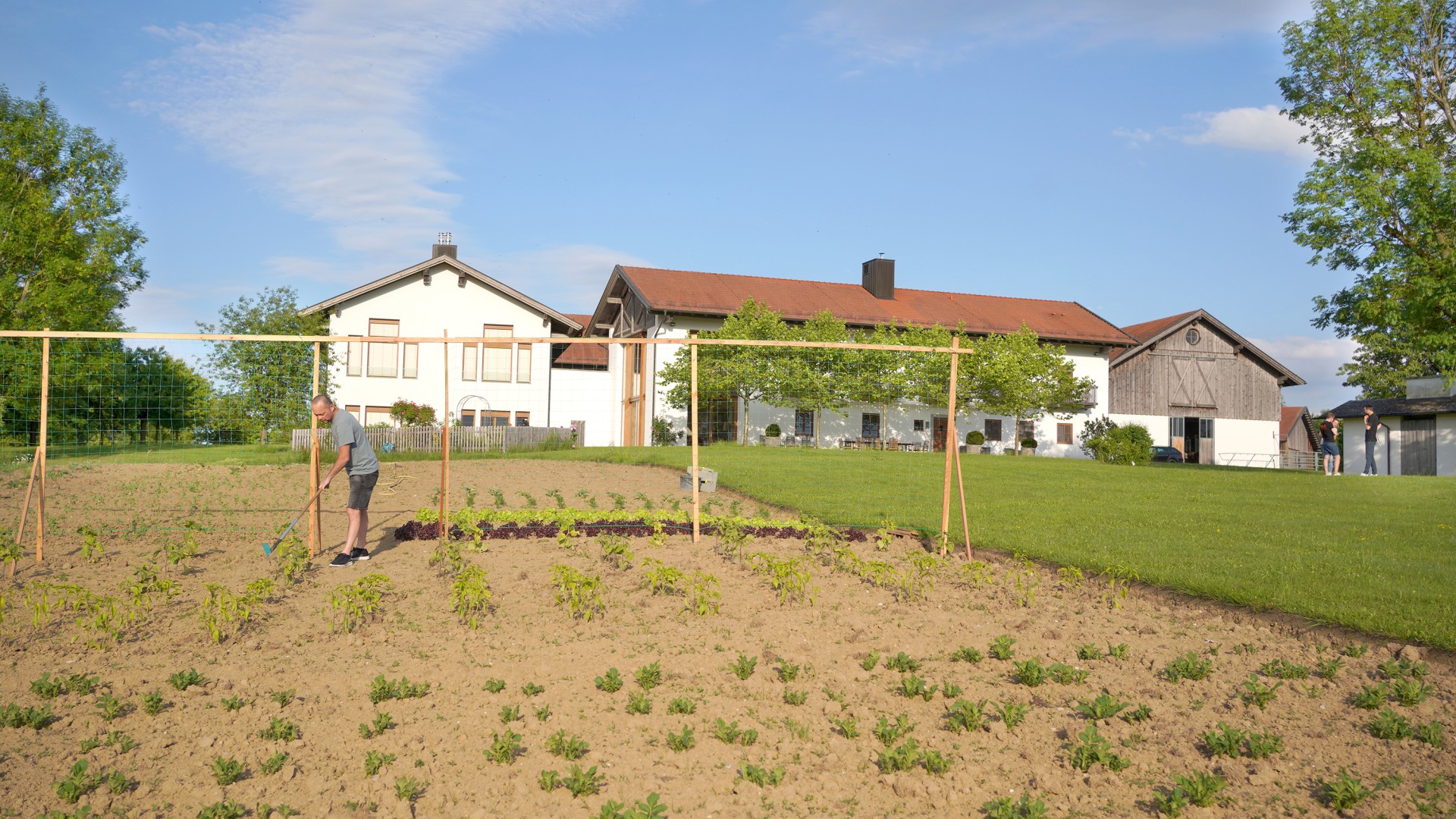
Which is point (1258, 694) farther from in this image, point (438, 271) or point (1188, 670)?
point (438, 271)

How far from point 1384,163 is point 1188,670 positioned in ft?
83.2

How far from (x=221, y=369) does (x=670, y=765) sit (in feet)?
45.9

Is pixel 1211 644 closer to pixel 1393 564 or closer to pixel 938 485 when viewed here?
pixel 1393 564

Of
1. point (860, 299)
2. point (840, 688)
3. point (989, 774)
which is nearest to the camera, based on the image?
point (989, 774)

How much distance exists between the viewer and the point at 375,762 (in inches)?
167

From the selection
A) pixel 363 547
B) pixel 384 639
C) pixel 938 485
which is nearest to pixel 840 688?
pixel 384 639

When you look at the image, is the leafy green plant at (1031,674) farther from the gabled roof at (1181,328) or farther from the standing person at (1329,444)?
the gabled roof at (1181,328)

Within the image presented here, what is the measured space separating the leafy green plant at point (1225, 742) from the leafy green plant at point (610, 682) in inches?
122

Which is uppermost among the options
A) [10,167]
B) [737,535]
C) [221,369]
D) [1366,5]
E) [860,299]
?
[1366,5]

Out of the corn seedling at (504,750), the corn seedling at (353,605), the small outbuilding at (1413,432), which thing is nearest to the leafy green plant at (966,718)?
the corn seedling at (504,750)

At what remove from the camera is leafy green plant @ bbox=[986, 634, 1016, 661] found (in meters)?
5.70

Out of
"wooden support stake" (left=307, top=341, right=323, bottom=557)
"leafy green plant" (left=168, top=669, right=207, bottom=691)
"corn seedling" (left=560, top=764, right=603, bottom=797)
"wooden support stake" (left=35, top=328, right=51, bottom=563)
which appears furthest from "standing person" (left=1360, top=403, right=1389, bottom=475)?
"wooden support stake" (left=35, top=328, right=51, bottom=563)

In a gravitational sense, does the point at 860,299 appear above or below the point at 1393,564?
above

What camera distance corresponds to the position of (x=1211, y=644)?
602cm
